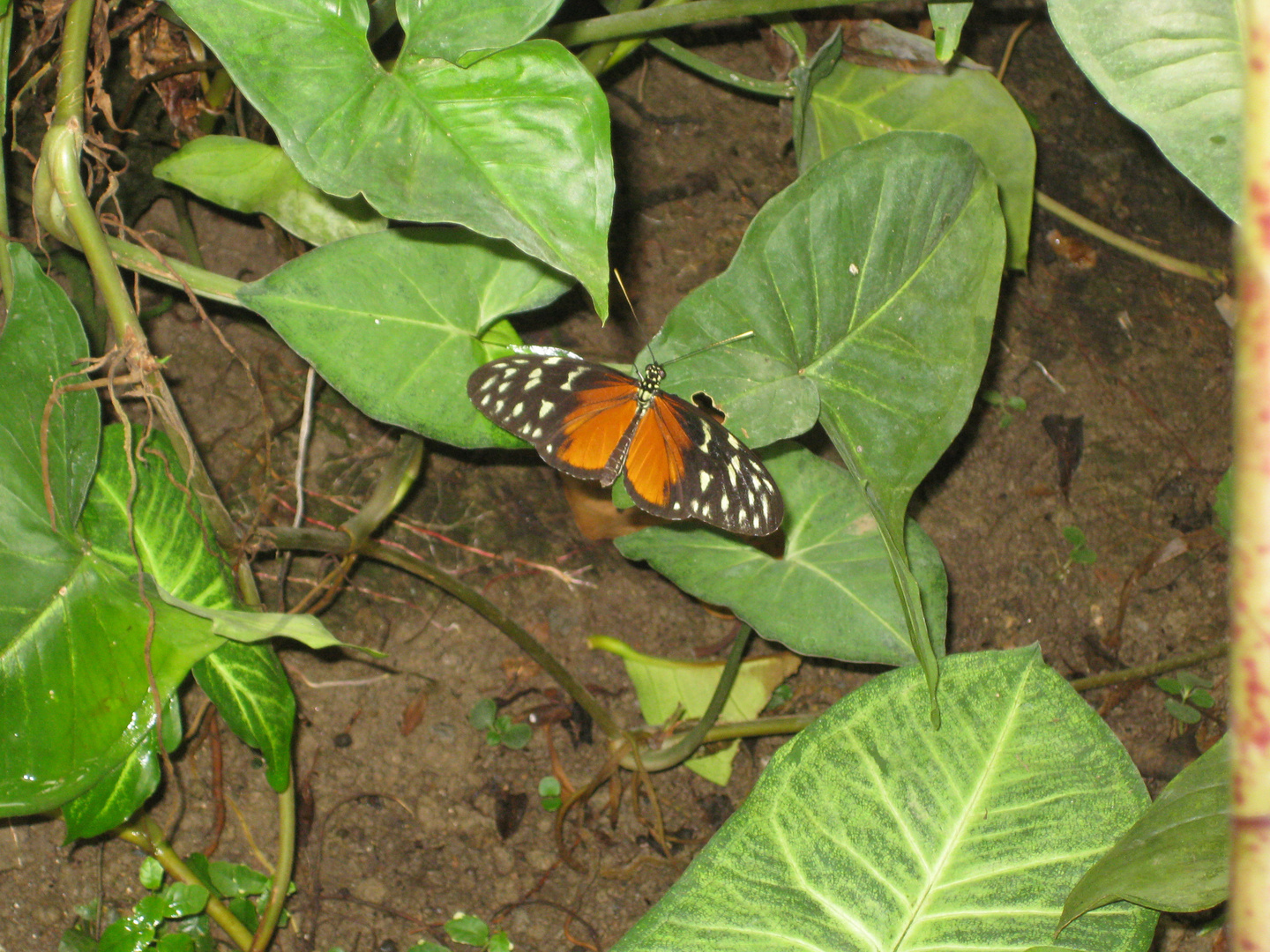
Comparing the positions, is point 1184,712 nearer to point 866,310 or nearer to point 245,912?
point 866,310

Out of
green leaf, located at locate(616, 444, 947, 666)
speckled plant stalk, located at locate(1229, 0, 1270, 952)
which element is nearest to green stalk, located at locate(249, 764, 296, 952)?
green leaf, located at locate(616, 444, 947, 666)

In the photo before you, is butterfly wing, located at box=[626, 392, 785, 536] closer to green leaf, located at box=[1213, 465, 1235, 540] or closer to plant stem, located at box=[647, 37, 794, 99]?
plant stem, located at box=[647, 37, 794, 99]

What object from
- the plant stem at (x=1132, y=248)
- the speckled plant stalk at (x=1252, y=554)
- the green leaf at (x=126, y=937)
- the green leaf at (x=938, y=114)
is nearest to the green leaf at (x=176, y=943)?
the green leaf at (x=126, y=937)

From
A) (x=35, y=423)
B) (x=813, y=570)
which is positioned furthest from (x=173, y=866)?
(x=813, y=570)

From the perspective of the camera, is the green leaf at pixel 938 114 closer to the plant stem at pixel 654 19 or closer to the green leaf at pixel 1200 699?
the plant stem at pixel 654 19

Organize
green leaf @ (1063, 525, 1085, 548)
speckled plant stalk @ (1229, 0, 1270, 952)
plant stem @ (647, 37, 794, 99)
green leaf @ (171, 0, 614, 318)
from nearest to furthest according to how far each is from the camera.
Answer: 1. speckled plant stalk @ (1229, 0, 1270, 952)
2. green leaf @ (171, 0, 614, 318)
3. plant stem @ (647, 37, 794, 99)
4. green leaf @ (1063, 525, 1085, 548)

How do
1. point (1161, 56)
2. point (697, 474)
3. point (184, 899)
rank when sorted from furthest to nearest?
point (184, 899), point (697, 474), point (1161, 56)

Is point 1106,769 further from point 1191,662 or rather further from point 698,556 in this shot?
point 1191,662
